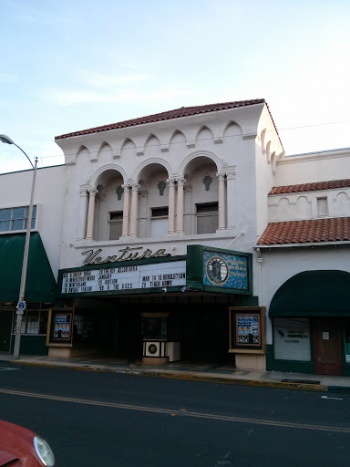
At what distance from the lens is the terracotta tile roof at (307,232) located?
52.3ft

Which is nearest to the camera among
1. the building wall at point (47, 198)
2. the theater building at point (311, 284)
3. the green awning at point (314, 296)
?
the green awning at point (314, 296)

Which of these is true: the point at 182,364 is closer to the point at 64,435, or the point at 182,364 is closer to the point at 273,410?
the point at 273,410

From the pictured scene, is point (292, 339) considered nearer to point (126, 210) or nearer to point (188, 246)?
point (188, 246)

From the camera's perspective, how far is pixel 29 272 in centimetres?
1972

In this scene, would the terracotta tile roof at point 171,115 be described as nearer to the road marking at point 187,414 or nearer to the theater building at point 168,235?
the theater building at point 168,235

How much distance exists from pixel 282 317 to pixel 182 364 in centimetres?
467

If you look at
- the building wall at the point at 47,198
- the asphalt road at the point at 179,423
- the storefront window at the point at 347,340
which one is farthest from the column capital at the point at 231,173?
the asphalt road at the point at 179,423

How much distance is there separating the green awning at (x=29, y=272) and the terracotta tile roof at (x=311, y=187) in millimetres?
11028

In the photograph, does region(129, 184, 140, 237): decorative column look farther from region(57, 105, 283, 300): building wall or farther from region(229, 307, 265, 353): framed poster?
region(229, 307, 265, 353): framed poster

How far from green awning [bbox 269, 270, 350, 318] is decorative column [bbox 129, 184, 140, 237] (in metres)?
6.95

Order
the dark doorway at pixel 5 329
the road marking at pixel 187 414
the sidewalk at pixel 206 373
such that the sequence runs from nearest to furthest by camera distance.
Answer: the road marking at pixel 187 414
the sidewalk at pixel 206 373
the dark doorway at pixel 5 329

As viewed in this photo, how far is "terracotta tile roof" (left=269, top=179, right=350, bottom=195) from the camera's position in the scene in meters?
18.1

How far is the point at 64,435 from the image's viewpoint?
6484mm

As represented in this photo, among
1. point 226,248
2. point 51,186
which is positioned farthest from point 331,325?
point 51,186
